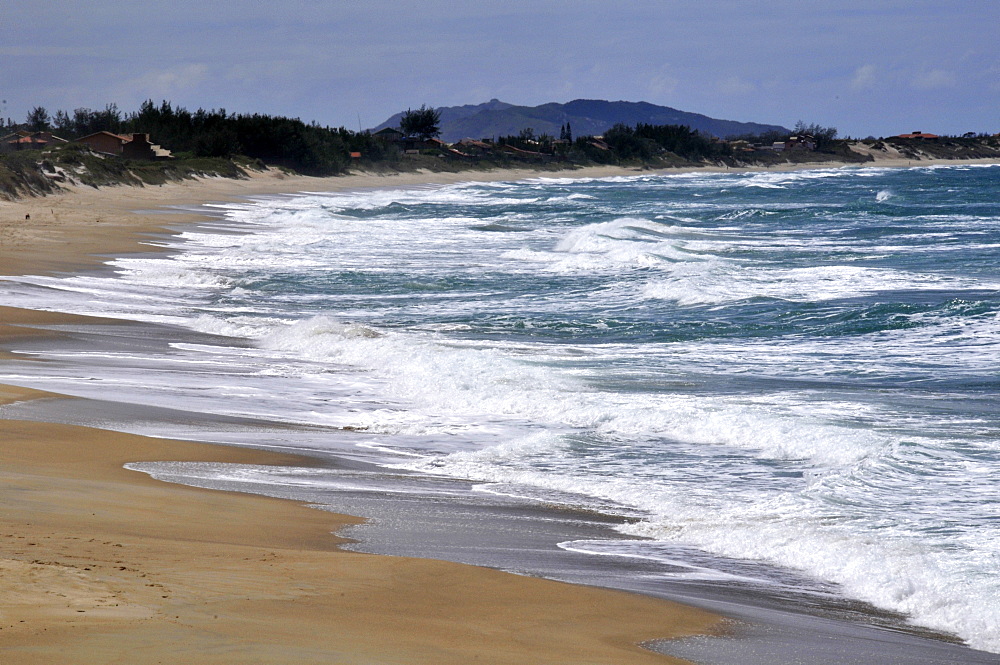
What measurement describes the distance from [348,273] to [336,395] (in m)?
12.7

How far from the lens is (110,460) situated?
24.5ft

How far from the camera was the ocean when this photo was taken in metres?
6.53

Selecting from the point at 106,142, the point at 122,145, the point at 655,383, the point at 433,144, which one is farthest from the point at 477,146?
the point at 655,383

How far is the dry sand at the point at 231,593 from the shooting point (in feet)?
12.2

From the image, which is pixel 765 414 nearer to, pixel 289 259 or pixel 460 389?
pixel 460 389

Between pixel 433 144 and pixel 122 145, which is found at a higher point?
pixel 433 144

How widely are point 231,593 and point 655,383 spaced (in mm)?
7441

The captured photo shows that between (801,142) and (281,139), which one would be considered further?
(801,142)

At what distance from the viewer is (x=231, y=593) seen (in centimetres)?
444

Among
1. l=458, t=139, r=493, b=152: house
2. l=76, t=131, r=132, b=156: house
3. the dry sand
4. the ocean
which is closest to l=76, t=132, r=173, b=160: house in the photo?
l=76, t=131, r=132, b=156: house

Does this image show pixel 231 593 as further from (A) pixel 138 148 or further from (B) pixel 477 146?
(B) pixel 477 146

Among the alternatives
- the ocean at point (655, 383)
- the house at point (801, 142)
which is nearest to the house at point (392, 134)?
the house at point (801, 142)

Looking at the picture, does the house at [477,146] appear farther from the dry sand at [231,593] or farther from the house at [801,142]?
the dry sand at [231,593]

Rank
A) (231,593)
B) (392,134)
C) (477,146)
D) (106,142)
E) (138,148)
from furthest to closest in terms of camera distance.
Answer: (392,134) → (477,146) → (106,142) → (138,148) → (231,593)
